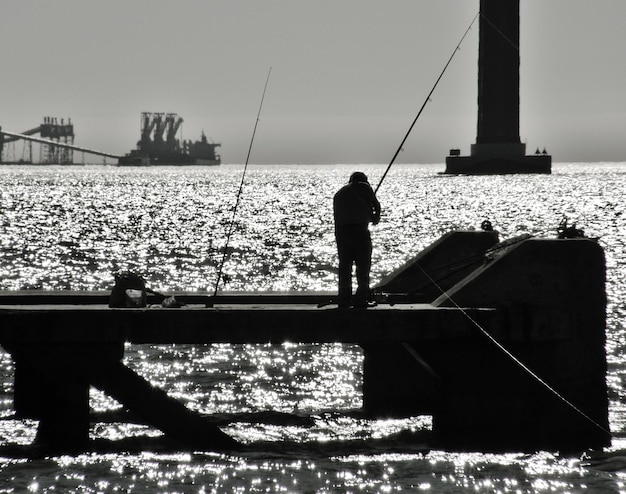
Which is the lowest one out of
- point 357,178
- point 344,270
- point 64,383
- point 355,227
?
point 64,383

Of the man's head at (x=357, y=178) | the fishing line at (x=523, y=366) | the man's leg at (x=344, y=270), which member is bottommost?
the fishing line at (x=523, y=366)

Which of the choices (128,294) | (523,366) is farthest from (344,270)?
(128,294)

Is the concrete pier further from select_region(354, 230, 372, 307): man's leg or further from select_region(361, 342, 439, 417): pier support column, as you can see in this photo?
select_region(361, 342, 439, 417): pier support column

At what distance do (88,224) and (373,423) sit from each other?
190 ft

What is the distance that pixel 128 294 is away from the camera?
10.2 metres

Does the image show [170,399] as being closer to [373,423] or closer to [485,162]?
[373,423]

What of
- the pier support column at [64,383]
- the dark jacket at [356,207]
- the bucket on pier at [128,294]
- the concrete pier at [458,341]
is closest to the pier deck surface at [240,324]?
the concrete pier at [458,341]

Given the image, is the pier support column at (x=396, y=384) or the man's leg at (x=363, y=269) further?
the pier support column at (x=396, y=384)

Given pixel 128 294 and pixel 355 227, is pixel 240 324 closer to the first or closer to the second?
pixel 128 294

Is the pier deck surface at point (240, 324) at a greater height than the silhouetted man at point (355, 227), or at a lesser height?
lesser

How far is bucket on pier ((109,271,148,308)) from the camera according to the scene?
1021 cm

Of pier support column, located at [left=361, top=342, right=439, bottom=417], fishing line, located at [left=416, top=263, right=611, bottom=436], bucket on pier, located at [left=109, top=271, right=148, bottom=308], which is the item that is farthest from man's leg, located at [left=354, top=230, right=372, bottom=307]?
bucket on pier, located at [left=109, top=271, right=148, bottom=308]

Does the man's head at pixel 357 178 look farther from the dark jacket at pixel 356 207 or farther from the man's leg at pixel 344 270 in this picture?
the man's leg at pixel 344 270

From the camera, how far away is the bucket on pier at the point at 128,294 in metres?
10.2
